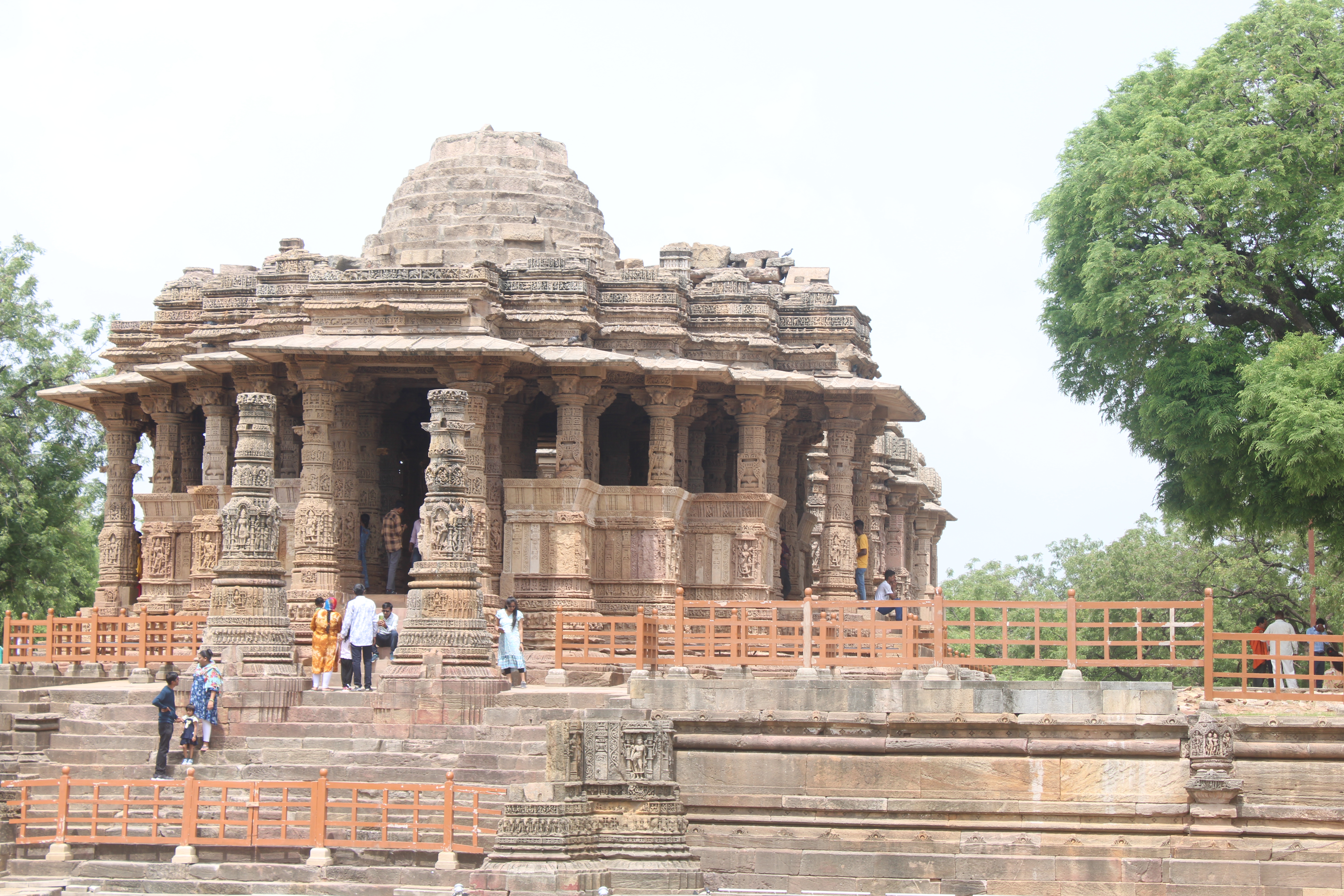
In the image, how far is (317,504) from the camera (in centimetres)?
2261

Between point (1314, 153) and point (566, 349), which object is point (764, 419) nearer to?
point (566, 349)

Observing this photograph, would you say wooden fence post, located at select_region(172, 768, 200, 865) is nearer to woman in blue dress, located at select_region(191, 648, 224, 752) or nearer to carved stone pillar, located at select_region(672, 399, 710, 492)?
woman in blue dress, located at select_region(191, 648, 224, 752)

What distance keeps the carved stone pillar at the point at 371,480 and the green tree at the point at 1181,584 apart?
1124cm

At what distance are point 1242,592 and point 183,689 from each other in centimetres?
2368

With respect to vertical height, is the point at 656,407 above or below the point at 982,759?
above

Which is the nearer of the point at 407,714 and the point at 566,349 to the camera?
the point at 407,714

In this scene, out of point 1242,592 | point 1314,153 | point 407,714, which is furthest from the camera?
point 1242,592

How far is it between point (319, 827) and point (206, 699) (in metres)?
2.75

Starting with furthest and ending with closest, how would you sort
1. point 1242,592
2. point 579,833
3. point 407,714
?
point 1242,592 < point 407,714 < point 579,833

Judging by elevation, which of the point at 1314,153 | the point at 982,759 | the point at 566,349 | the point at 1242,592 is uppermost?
the point at 1314,153

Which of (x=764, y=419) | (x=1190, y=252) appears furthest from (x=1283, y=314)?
(x=764, y=419)

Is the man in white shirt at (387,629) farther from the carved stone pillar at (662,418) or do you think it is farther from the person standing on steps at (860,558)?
the person standing on steps at (860,558)

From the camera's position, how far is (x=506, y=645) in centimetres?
1852

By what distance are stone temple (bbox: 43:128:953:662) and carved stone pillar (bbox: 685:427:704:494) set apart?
38 millimetres
